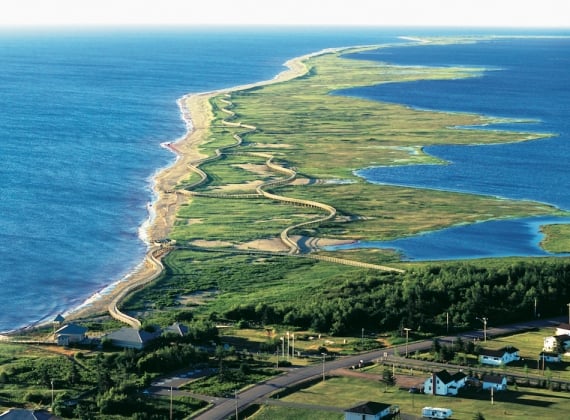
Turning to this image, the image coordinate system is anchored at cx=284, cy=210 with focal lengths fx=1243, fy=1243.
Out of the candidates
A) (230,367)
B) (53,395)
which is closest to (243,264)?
(230,367)

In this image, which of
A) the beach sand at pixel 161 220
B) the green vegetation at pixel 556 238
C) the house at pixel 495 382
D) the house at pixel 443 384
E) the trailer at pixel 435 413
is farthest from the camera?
the green vegetation at pixel 556 238

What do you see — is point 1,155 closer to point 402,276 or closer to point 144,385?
point 402,276

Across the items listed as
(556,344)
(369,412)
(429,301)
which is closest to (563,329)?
(556,344)

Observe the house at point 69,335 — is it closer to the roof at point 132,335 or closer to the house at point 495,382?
the roof at point 132,335

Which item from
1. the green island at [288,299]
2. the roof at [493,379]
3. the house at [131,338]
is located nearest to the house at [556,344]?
the green island at [288,299]

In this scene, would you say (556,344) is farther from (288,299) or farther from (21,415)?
(21,415)

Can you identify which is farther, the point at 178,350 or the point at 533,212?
the point at 533,212

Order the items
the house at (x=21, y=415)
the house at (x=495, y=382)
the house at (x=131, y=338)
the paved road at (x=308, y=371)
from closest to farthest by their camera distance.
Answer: the house at (x=21, y=415) < the paved road at (x=308, y=371) < the house at (x=495, y=382) < the house at (x=131, y=338)
